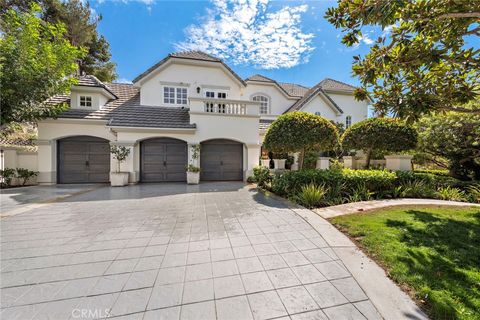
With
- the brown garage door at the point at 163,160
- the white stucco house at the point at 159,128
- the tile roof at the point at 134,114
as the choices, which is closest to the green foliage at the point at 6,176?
the white stucco house at the point at 159,128

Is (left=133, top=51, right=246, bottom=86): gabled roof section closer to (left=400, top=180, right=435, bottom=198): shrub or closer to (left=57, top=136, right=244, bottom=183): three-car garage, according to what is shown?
(left=57, top=136, right=244, bottom=183): three-car garage

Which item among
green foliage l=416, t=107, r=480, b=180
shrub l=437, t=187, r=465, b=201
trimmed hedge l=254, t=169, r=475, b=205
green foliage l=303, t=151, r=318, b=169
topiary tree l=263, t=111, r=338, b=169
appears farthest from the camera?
green foliage l=303, t=151, r=318, b=169

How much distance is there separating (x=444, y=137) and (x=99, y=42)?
97.6ft

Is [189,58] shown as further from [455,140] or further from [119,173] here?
[455,140]

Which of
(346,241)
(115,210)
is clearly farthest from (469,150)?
(115,210)

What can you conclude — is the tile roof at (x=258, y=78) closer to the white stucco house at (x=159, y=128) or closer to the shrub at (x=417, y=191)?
the white stucco house at (x=159, y=128)

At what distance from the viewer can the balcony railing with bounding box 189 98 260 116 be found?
1161cm

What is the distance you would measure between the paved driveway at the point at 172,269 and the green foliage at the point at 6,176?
7.36 meters

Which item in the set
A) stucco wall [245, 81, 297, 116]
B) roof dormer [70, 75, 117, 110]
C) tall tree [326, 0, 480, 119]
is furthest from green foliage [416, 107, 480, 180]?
roof dormer [70, 75, 117, 110]

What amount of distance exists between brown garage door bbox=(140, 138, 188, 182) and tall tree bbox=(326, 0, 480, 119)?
983 cm

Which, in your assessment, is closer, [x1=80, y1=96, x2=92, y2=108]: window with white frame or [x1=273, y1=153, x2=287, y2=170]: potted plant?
[x1=80, y1=96, x2=92, y2=108]: window with white frame

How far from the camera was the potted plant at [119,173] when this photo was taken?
10477 millimetres

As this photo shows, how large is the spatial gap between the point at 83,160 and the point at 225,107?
29.7 ft

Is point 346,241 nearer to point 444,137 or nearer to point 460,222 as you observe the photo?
point 460,222
